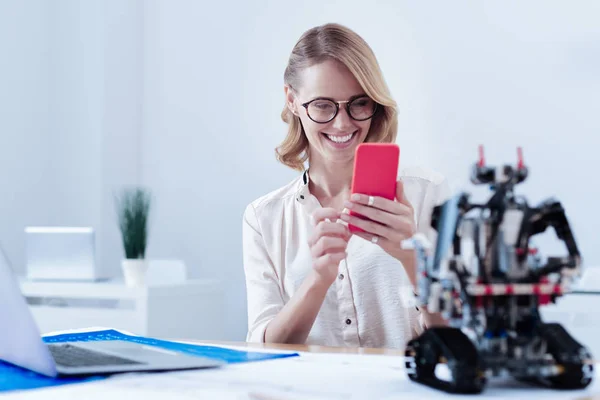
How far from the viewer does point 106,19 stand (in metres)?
3.82

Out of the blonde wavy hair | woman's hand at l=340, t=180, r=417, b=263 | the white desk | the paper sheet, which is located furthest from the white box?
the paper sheet

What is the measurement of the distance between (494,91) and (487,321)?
2.39m

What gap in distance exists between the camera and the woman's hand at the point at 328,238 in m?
1.20

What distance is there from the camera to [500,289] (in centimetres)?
69

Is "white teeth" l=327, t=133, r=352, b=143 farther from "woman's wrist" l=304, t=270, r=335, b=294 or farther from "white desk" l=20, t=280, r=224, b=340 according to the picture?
"white desk" l=20, t=280, r=224, b=340

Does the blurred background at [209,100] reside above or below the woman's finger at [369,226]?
above

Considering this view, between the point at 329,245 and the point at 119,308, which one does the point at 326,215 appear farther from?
the point at 119,308

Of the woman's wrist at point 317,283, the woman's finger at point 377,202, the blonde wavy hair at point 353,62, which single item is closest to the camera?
the woman's finger at point 377,202

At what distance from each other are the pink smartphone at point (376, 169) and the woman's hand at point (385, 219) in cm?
1

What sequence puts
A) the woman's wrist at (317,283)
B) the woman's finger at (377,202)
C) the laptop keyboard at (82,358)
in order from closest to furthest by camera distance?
the laptop keyboard at (82,358) → the woman's finger at (377,202) → the woman's wrist at (317,283)

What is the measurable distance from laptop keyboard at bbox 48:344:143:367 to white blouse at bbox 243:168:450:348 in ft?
1.81

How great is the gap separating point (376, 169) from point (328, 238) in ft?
0.66

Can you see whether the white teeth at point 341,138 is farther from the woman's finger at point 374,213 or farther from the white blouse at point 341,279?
the woman's finger at point 374,213

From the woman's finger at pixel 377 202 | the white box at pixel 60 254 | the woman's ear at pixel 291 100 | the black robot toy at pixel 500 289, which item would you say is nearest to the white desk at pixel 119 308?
the white box at pixel 60 254
